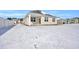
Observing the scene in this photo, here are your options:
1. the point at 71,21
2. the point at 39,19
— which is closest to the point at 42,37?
the point at 39,19

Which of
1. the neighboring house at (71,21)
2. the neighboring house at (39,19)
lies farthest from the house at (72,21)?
the neighboring house at (39,19)

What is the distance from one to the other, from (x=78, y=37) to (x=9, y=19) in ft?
3.05

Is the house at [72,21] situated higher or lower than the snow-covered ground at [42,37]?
higher

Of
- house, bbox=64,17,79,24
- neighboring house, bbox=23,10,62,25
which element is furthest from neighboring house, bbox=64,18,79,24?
neighboring house, bbox=23,10,62,25

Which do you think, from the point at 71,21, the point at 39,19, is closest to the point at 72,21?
the point at 71,21

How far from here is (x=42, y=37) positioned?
2100 millimetres

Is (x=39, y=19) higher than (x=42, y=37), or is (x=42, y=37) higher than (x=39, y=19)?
(x=39, y=19)

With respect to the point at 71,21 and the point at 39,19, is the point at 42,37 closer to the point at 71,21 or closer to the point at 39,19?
the point at 39,19

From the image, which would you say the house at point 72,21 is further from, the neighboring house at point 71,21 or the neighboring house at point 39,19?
the neighboring house at point 39,19

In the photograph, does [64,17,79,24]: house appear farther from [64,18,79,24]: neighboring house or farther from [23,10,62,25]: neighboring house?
[23,10,62,25]: neighboring house

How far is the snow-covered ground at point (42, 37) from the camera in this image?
6.77 feet

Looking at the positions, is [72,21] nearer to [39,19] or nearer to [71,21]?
[71,21]

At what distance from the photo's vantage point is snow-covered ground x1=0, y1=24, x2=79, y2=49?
81.2 inches
